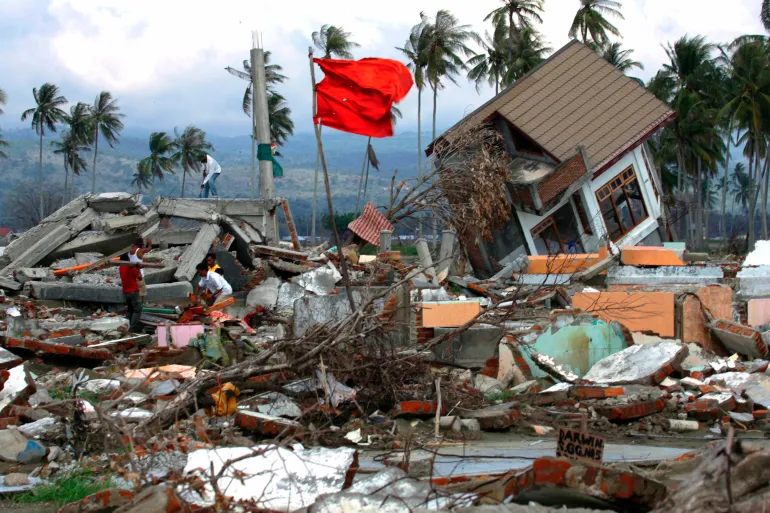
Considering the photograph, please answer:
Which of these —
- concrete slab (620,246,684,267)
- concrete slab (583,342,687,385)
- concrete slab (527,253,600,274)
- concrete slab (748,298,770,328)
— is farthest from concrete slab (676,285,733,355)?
concrete slab (527,253,600,274)

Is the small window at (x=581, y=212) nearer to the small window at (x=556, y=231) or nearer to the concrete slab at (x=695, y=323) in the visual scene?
the small window at (x=556, y=231)

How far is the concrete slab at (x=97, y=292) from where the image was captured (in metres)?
13.3

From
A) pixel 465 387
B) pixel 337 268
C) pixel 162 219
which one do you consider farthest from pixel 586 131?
pixel 465 387

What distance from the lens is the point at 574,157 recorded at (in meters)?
22.0

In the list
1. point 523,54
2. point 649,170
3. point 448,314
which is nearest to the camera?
point 448,314

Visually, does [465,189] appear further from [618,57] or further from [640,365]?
[618,57]

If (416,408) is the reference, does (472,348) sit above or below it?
above

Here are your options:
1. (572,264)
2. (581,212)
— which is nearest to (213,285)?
(572,264)

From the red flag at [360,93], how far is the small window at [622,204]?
15501 millimetres

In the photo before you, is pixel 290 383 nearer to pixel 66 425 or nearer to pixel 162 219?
pixel 66 425

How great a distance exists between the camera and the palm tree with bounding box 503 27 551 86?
4553 centimetres

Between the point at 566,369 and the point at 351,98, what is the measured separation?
3.82m

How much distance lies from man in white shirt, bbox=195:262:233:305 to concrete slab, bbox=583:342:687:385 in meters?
6.20

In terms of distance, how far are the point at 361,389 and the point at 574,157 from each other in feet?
52.3
